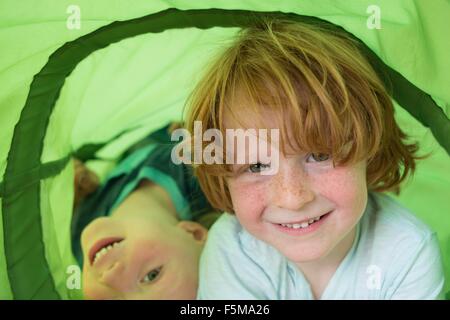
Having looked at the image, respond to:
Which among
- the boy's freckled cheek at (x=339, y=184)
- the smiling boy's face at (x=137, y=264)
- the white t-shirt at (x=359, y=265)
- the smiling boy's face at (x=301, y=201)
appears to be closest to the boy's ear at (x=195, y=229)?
the smiling boy's face at (x=137, y=264)

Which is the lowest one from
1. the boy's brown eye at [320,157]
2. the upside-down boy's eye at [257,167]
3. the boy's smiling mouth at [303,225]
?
the boy's smiling mouth at [303,225]

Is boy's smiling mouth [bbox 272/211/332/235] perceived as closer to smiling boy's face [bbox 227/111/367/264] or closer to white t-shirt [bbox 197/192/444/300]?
smiling boy's face [bbox 227/111/367/264]

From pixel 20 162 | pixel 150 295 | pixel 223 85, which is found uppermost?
pixel 223 85

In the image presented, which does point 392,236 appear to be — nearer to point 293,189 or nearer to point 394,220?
point 394,220

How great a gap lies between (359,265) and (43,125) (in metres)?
0.54

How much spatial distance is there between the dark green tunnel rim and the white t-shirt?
14 centimetres

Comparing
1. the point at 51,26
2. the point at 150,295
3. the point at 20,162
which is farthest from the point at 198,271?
the point at 51,26

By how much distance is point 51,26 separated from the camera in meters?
0.88

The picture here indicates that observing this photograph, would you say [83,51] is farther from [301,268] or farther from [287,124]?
[301,268]

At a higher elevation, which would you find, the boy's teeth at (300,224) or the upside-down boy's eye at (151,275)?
the boy's teeth at (300,224)

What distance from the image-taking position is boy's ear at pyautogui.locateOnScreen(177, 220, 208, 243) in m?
1.24

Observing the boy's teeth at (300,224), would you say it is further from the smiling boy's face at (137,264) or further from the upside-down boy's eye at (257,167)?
the smiling boy's face at (137,264)

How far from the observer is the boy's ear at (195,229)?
1.24m

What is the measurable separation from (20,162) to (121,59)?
0.25m
